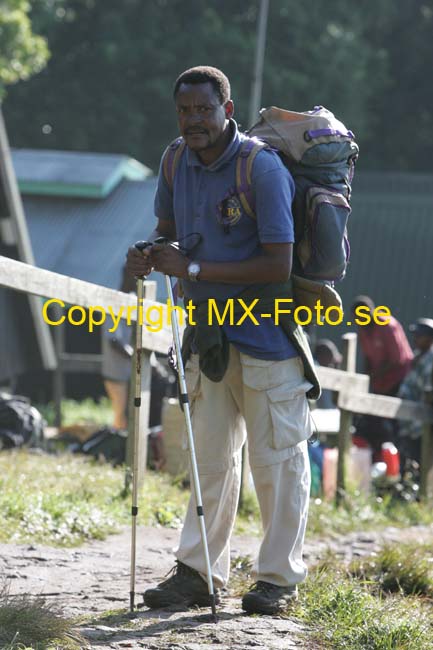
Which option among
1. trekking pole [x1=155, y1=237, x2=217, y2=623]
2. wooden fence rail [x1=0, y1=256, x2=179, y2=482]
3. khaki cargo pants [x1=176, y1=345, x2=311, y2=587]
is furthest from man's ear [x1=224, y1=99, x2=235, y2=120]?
wooden fence rail [x1=0, y1=256, x2=179, y2=482]

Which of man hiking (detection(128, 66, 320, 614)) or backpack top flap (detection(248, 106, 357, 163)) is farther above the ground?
backpack top flap (detection(248, 106, 357, 163))

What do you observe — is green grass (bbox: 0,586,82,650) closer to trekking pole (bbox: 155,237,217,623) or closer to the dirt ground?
the dirt ground

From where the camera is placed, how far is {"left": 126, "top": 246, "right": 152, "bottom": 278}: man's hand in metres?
4.71

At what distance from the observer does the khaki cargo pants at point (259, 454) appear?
479cm

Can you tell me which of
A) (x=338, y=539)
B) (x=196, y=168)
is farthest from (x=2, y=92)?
(x=196, y=168)

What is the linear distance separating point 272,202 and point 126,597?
1.77 meters

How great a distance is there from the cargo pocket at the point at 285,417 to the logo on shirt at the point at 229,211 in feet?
2.19

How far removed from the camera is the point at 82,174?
2375cm

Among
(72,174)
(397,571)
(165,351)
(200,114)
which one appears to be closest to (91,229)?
(72,174)

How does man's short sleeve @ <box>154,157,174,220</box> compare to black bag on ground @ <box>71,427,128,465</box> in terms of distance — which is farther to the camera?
black bag on ground @ <box>71,427,128,465</box>

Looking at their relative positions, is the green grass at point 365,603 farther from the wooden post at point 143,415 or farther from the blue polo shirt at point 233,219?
the wooden post at point 143,415

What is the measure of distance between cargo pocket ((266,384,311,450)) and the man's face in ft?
3.26

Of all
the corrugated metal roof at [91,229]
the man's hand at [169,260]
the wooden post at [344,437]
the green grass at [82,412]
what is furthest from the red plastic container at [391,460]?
the corrugated metal roof at [91,229]

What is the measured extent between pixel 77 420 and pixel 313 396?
14.5 meters
